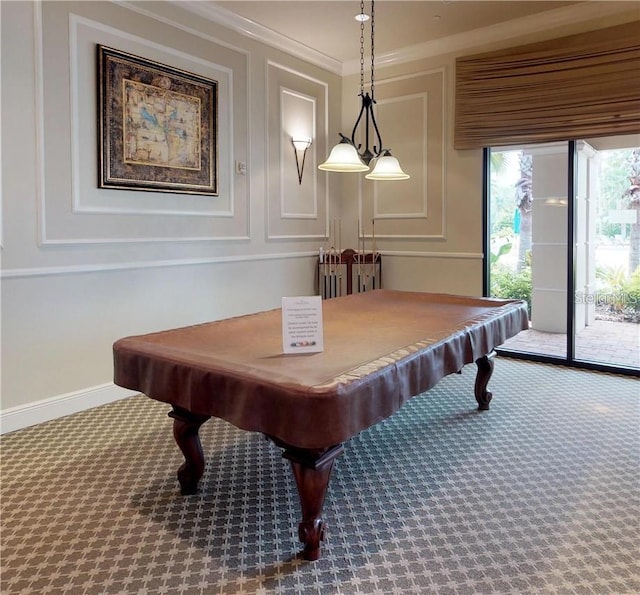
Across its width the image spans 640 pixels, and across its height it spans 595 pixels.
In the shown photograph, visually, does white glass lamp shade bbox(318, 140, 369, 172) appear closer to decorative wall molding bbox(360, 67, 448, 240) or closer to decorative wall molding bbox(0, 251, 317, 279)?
decorative wall molding bbox(0, 251, 317, 279)

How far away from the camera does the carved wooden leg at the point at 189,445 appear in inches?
84.7

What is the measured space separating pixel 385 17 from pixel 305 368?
3541 millimetres

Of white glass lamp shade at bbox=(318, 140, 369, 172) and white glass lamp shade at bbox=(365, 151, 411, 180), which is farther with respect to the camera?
white glass lamp shade at bbox=(365, 151, 411, 180)

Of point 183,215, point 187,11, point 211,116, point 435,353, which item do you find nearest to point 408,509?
point 435,353

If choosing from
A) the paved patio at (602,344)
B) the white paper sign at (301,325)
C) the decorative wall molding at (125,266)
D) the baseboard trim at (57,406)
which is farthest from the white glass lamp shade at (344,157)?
the paved patio at (602,344)

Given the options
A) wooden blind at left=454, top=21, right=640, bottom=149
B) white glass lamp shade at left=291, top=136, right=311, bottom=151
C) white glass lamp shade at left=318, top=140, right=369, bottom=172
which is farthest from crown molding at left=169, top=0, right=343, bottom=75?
white glass lamp shade at left=318, top=140, right=369, bottom=172

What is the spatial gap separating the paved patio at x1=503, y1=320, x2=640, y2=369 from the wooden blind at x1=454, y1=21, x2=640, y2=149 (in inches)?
63.5

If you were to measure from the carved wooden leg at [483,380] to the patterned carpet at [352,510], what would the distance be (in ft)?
0.30

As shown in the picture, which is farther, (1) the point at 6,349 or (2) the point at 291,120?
(2) the point at 291,120

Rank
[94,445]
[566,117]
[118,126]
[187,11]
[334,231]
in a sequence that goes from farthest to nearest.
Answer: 1. [334,231]
2. [566,117]
3. [187,11]
4. [118,126]
5. [94,445]

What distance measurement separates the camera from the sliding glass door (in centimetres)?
424

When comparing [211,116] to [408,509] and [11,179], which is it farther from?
[408,509]

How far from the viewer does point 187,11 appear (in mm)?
3840

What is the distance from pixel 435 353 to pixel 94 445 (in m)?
1.95
